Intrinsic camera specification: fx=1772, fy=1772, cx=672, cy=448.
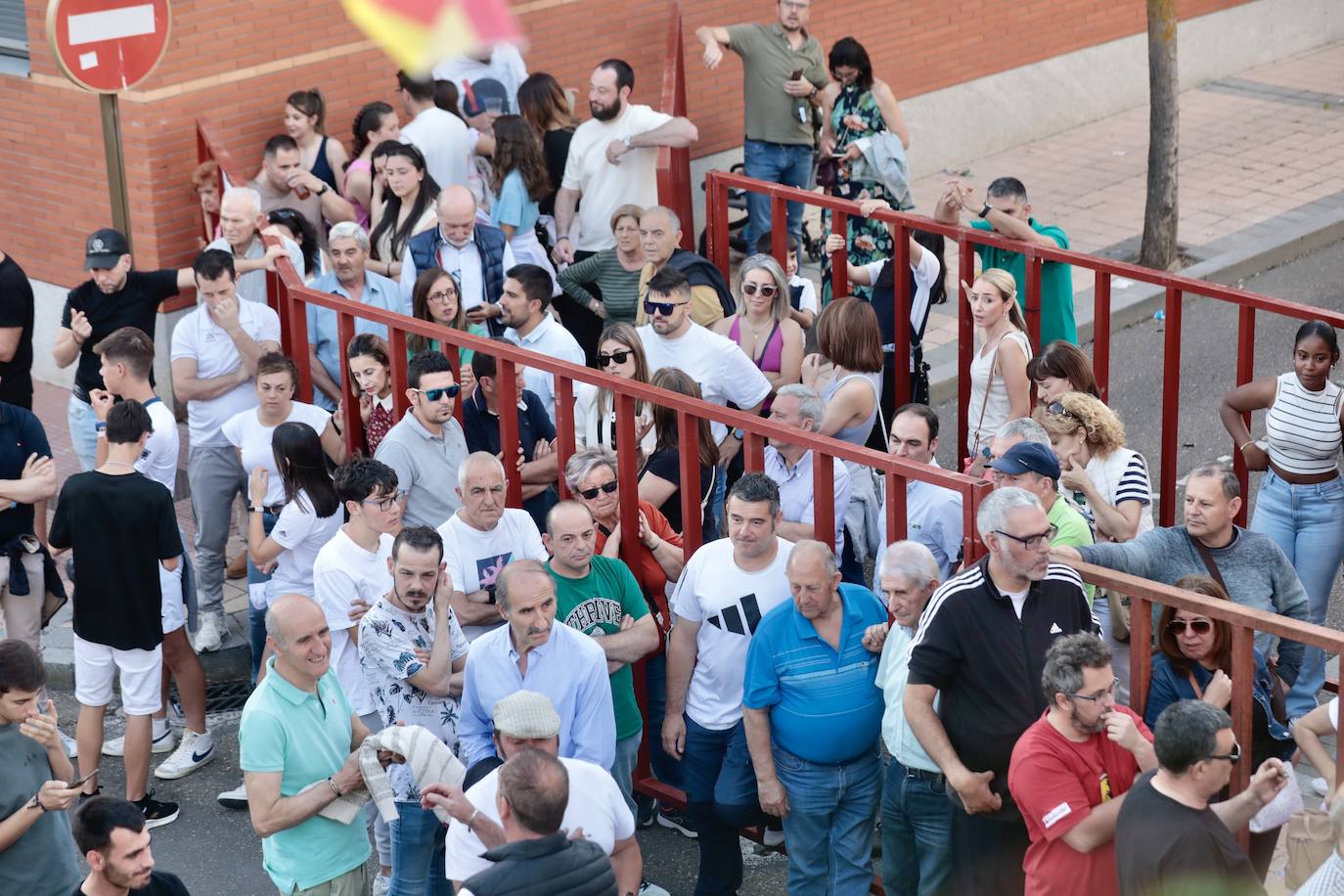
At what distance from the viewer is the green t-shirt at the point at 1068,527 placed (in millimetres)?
6594

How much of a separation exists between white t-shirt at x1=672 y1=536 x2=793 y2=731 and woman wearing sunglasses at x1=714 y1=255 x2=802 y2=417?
2.44 m

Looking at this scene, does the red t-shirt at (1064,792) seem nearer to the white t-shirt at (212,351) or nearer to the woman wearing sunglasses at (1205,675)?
the woman wearing sunglasses at (1205,675)

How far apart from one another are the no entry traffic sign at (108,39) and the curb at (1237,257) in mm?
5648

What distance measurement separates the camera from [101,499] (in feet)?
23.7

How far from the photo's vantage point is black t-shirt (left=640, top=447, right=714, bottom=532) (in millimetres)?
7555

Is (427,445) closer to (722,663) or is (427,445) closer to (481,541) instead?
(481,541)

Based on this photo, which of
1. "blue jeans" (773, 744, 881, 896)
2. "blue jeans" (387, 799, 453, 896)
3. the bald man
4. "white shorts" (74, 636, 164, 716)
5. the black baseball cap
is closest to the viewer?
"blue jeans" (773, 744, 881, 896)

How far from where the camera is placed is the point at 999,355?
827 centimetres

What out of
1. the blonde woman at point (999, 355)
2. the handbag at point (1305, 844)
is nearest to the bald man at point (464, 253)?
the blonde woman at point (999, 355)

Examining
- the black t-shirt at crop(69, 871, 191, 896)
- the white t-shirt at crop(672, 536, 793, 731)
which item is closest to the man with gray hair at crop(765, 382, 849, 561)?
the white t-shirt at crop(672, 536, 793, 731)

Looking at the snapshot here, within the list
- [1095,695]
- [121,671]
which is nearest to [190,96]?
[121,671]

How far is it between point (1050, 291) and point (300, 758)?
15.9 ft

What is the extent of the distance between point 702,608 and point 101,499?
8.38 ft

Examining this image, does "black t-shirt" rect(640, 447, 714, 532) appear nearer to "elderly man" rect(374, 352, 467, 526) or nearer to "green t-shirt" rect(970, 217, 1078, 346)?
"elderly man" rect(374, 352, 467, 526)
